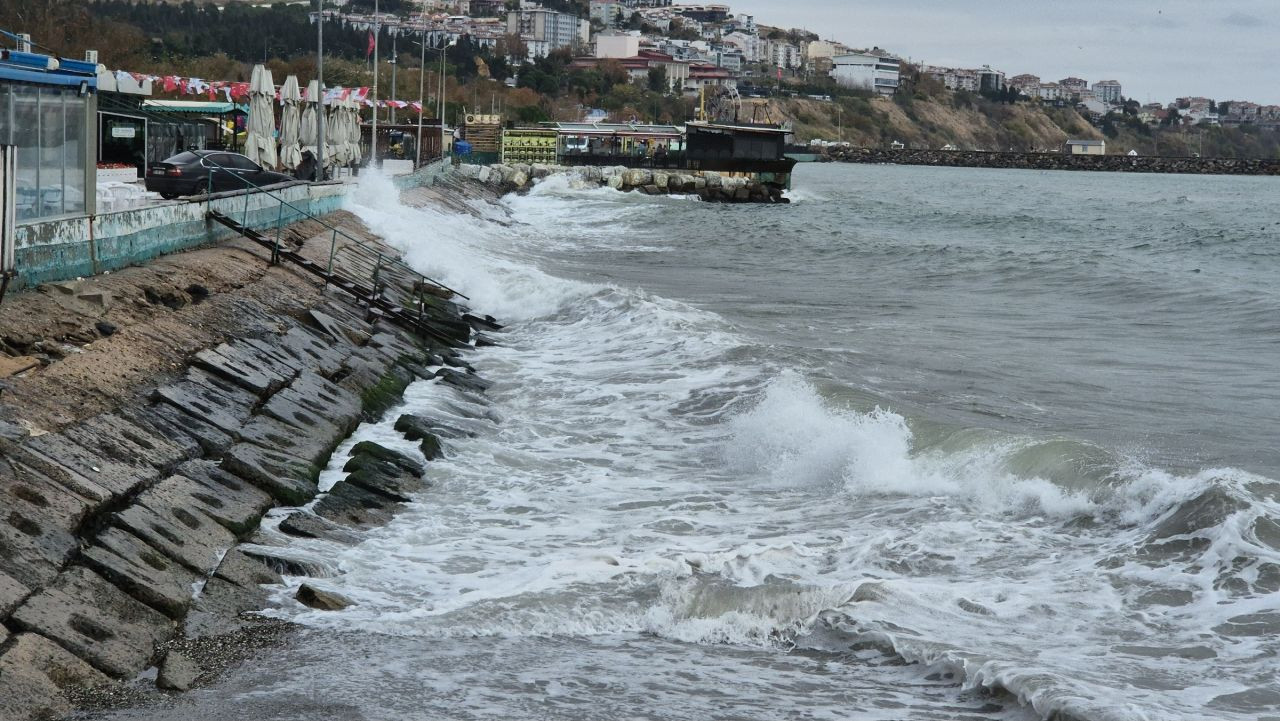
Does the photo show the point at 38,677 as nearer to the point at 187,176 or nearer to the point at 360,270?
the point at 360,270

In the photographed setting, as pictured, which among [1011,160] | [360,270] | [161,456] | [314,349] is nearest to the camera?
[161,456]

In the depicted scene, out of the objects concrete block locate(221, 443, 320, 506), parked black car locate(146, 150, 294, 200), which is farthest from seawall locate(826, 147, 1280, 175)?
concrete block locate(221, 443, 320, 506)

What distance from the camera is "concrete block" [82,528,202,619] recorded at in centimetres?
861

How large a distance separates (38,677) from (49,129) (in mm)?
9811

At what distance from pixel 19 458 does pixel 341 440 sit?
14.8 feet

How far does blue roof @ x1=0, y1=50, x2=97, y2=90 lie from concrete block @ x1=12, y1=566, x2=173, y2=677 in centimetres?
780

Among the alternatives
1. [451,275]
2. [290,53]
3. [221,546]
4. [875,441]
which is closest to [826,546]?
[875,441]

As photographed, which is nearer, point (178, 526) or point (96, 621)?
point (96, 621)

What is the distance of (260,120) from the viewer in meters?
35.1

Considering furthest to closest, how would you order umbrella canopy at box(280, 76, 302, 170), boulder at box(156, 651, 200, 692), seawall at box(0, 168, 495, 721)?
1. umbrella canopy at box(280, 76, 302, 170)
2. seawall at box(0, 168, 495, 721)
3. boulder at box(156, 651, 200, 692)

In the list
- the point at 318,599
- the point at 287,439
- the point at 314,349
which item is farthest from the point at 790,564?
the point at 314,349

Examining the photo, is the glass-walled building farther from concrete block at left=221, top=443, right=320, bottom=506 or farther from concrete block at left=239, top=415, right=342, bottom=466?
concrete block at left=221, top=443, right=320, bottom=506

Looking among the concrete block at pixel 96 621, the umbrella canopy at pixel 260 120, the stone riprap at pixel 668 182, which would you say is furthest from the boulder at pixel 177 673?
the stone riprap at pixel 668 182

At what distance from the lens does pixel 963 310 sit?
1165 inches
